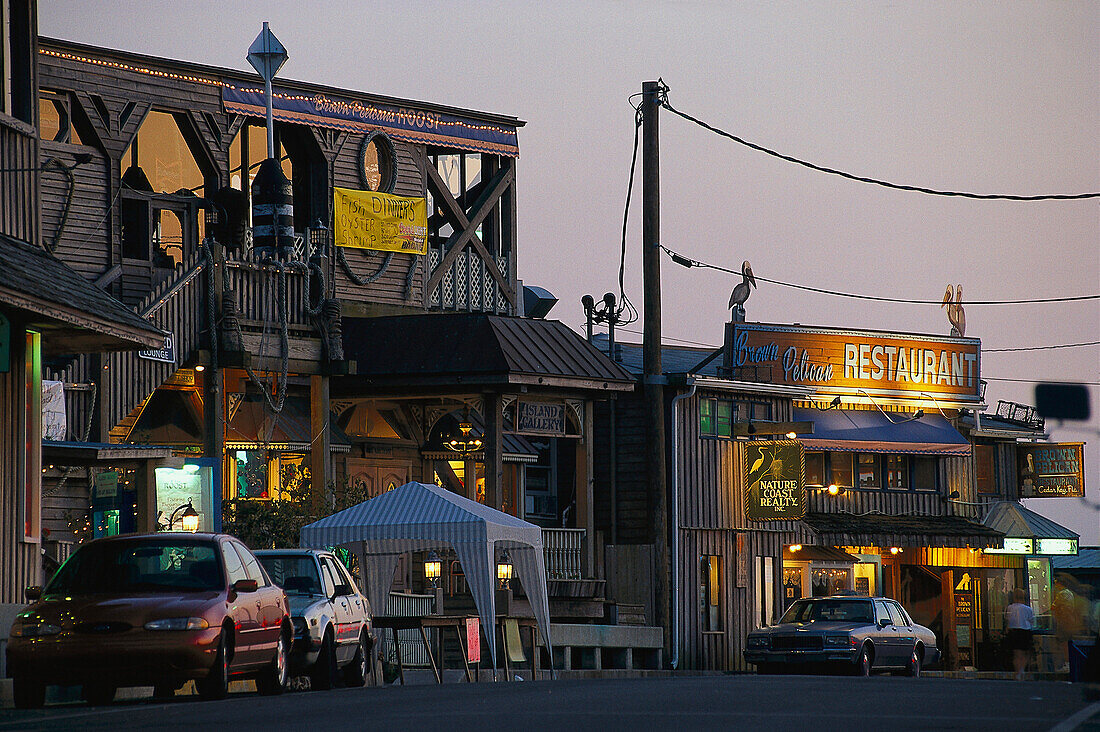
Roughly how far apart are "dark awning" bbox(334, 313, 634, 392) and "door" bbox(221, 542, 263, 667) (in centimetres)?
1424

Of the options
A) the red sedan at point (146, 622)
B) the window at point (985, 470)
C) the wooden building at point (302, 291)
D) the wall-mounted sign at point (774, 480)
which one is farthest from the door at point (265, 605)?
the window at point (985, 470)

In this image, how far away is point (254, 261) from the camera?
101ft

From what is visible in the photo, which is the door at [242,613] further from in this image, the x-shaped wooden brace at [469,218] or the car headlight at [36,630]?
the x-shaped wooden brace at [469,218]

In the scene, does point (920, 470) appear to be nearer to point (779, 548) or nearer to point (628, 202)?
point (779, 548)

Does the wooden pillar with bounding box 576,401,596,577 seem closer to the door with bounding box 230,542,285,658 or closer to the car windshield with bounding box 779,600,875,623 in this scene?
the car windshield with bounding box 779,600,875,623

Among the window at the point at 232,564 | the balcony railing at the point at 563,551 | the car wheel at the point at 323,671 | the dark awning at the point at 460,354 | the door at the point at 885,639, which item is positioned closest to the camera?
the window at the point at 232,564

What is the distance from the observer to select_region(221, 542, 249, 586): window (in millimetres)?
16638

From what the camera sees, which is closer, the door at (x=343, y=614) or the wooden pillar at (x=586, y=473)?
the door at (x=343, y=614)

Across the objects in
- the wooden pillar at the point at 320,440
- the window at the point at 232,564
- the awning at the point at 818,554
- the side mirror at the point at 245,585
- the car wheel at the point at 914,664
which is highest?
the wooden pillar at the point at 320,440

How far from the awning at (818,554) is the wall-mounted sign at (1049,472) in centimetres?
834

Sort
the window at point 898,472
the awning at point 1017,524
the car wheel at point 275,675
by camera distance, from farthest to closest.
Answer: the awning at point 1017,524 < the window at point 898,472 < the car wheel at point 275,675

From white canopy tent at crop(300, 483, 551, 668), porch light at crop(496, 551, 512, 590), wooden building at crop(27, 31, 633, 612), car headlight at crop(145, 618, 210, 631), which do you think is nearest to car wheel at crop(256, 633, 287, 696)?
car headlight at crop(145, 618, 210, 631)

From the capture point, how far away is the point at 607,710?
14.5m

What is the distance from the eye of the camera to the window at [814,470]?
41312mm
